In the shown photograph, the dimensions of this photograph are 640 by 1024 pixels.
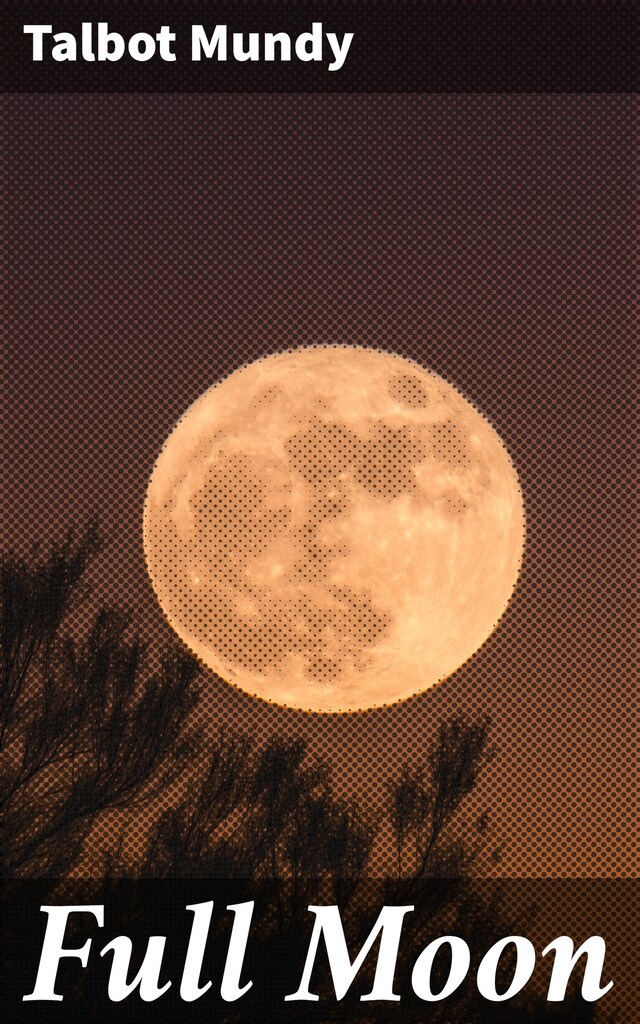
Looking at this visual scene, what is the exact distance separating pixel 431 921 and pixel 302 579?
364cm

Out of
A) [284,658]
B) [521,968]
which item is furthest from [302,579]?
[521,968]

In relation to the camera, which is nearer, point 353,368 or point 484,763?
point 484,763

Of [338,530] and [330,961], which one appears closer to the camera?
[330,961]

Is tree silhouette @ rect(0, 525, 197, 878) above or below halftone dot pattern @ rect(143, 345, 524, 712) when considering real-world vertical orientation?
below

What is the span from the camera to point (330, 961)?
11922 millimetres

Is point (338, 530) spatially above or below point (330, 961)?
above

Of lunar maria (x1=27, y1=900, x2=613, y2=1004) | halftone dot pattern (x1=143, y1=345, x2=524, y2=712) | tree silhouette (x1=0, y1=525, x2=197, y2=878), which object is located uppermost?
halftone dot pattern (x1=143, y1=345, x2=524, y2=712)

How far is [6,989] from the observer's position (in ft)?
41.4

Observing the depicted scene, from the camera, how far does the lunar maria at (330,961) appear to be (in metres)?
11.1

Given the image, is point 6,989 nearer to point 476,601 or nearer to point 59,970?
point 59,970

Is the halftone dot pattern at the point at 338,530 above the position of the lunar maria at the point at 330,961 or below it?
above

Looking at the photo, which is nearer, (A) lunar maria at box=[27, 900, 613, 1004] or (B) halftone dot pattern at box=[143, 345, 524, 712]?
(A) lunar maria at box=[27, 900, 613, 1004]

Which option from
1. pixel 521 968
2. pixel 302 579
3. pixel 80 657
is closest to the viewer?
pixel 521 968

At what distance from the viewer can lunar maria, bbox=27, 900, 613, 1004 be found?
36.4ft
